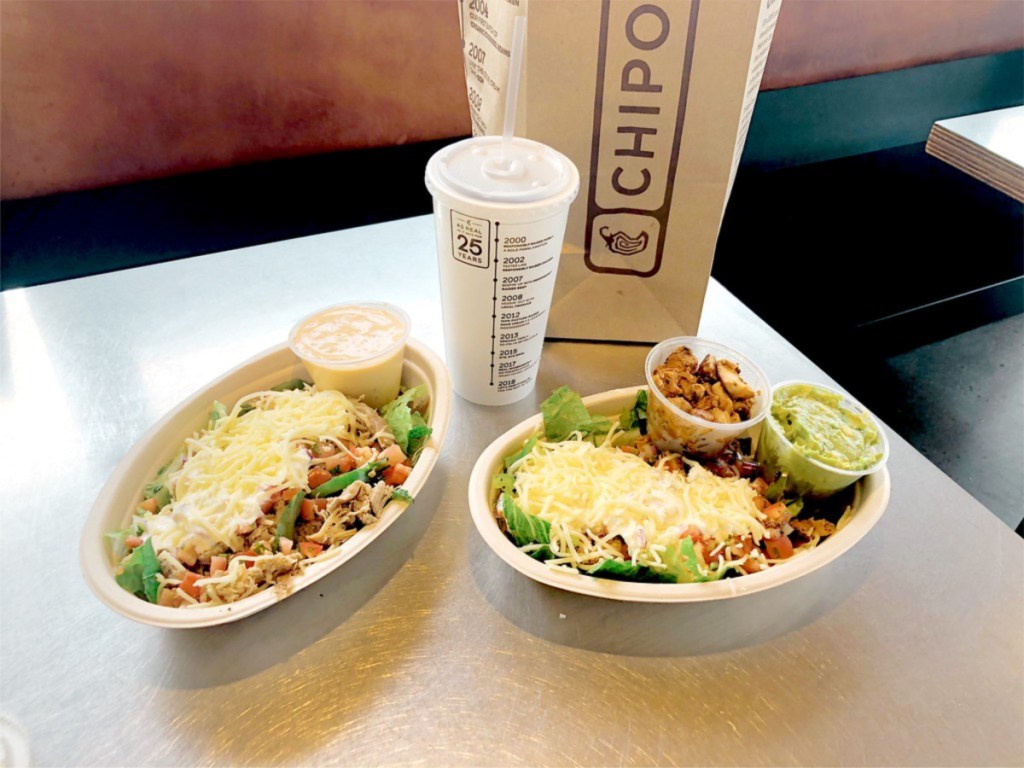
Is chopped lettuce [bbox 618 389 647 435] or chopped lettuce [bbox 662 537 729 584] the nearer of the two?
chopped lettuce [bbox 662 537 729 584]

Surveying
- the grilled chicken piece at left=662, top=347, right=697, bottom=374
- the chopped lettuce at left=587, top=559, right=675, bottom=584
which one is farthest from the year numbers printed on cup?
the chopped lettuce at left=587, top=559, right=675, bottom=584

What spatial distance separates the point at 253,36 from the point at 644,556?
195 cm

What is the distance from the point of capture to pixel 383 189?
7.88ft

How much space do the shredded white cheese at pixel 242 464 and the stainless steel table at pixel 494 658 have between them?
0.13 m

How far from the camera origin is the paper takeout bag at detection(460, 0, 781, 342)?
0.94 meters

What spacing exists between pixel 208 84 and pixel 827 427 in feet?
6.53

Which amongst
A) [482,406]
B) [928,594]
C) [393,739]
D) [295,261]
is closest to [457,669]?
[393,739]

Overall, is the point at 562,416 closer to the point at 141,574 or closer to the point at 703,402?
the point at 703,402

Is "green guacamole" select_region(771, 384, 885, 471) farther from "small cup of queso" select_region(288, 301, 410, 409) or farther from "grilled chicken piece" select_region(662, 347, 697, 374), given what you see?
"small cup of queso" select_region(288, 301, 410, 409)

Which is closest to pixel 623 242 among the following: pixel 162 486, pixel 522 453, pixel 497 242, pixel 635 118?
pixel 635 118

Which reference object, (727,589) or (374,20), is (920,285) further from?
(727,589)

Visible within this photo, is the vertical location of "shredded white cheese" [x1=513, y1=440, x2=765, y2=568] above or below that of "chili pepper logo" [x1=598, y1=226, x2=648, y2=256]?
below

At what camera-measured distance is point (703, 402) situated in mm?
960

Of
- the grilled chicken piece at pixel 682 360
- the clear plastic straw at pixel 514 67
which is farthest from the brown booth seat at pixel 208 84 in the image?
the grilled chicken piece at pixel 682 360
